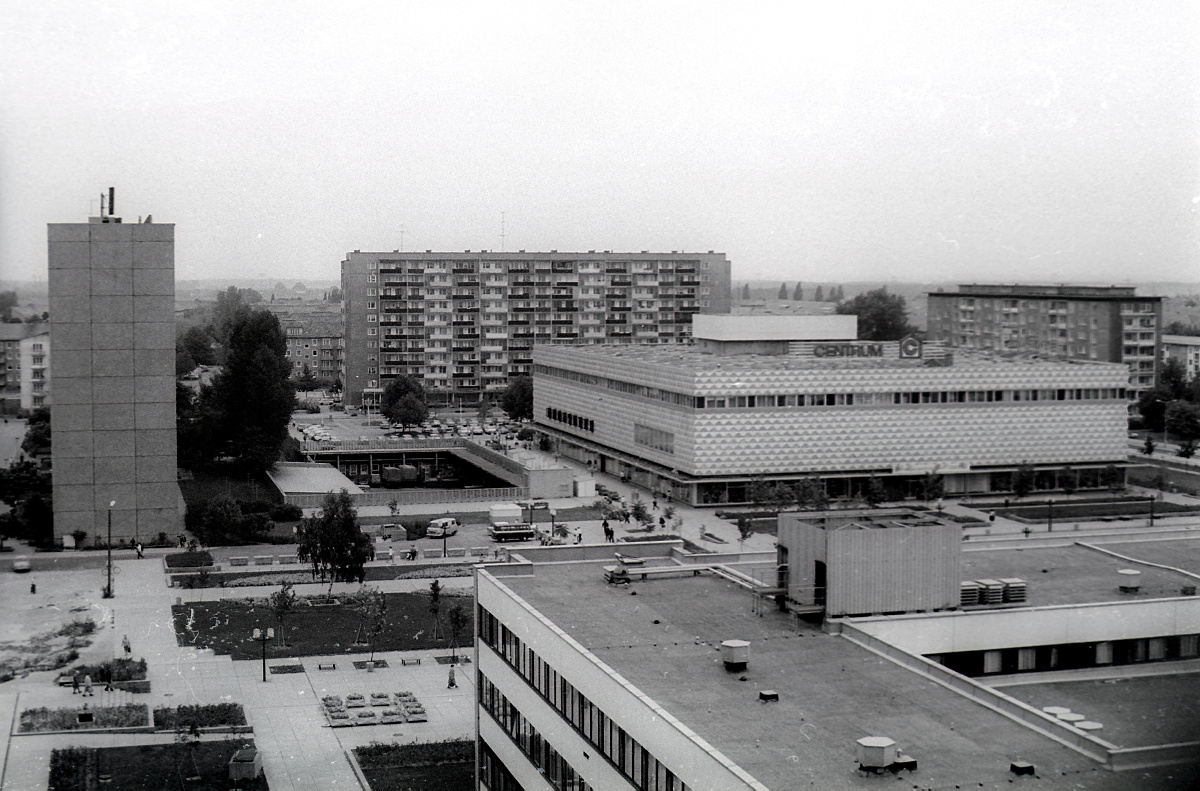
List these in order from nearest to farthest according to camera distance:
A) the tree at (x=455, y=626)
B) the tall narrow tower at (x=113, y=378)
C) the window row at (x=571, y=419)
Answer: the tree at (x=455, y=626) → the tall narrow tower at (x=113, y=378) → the window row at (x=571, y=419)

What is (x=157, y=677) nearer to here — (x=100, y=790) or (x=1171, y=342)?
(x=100, y=790)

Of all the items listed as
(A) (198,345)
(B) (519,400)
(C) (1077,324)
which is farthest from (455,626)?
(A) (198,345)

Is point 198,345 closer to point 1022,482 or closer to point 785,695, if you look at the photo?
point 1022,482

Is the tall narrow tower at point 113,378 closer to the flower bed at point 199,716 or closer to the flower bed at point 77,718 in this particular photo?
the flower bed at point 77,718

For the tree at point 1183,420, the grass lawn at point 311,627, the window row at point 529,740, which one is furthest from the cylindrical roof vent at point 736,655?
the tree at point 1183,420

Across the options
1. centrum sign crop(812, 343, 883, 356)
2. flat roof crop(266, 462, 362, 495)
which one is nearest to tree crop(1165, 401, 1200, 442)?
centrum sign crop(812, 343, 883, 356)

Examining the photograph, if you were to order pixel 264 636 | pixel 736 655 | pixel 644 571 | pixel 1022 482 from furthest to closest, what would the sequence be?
pixel 1022 482 < pixel 264 636 < pixel 644 571 < pixel 736 655
